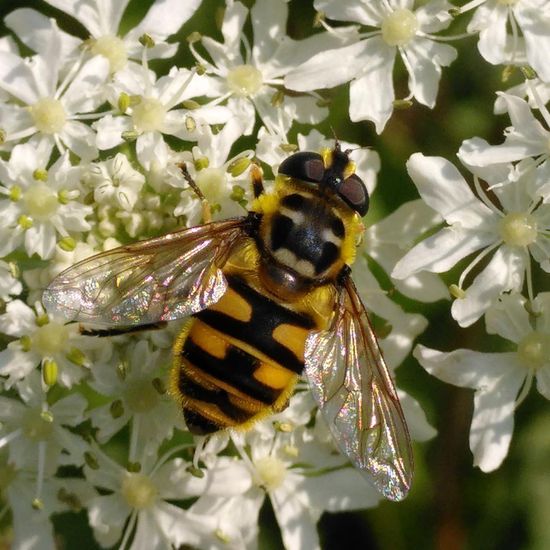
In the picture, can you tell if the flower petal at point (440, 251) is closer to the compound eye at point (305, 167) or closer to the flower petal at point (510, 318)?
the flower petal at point (510, 318)

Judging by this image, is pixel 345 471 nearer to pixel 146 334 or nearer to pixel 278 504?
pixel 278 504

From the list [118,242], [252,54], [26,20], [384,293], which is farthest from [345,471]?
[26,20]

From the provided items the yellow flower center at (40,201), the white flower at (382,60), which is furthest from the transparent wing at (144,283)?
the white flower at (382,60)

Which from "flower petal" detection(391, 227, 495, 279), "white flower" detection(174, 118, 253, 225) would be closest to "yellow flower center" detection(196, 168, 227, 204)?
"white flower" detection(174, 118, 253, 225)

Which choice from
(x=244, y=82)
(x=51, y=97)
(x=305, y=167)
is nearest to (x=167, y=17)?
(x=244, y=82)

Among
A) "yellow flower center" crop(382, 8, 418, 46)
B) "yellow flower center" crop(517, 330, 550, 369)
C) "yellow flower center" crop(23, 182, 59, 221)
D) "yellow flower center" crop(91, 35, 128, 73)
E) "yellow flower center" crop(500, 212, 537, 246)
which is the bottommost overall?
"yellow flower center" crop(517, 330, 550, 369)

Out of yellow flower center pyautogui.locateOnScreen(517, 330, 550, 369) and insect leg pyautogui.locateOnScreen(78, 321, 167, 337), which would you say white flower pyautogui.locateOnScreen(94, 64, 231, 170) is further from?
yellow flower center pyautogui.locateOnScreen(517, 330, 550, 369)
